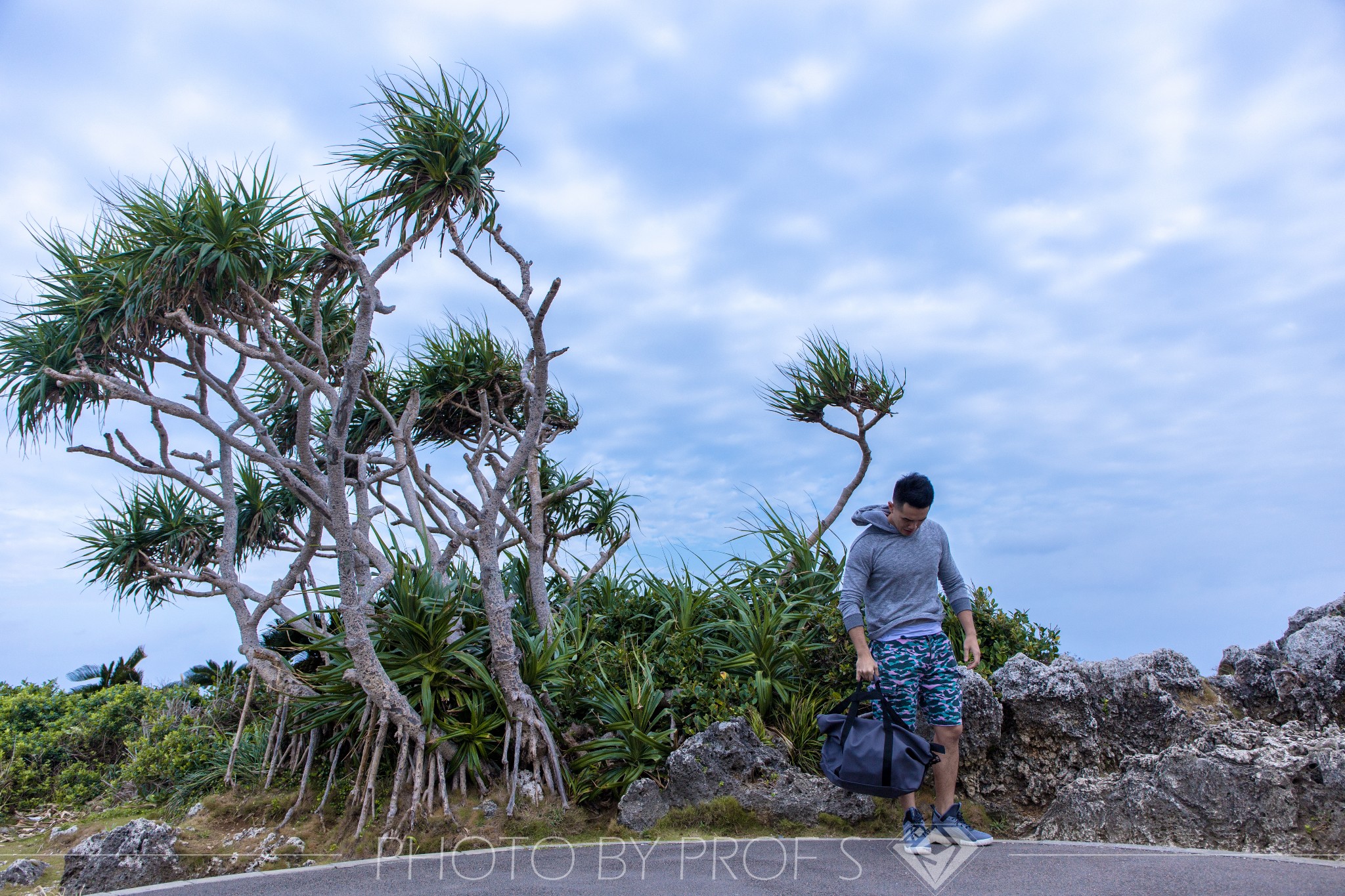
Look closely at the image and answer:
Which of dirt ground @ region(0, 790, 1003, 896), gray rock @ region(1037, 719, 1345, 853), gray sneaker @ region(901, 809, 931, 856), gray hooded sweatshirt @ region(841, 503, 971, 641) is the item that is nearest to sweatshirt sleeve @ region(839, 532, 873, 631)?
gray hooded sweatshirt @ region(841, 503, 971, 641)

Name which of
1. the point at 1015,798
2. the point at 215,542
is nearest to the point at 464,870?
the point at 1015,798

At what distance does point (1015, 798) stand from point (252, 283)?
22.5 ft

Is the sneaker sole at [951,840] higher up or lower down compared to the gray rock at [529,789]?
lower down

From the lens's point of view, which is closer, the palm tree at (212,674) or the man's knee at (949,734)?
the man's knee at (949,734)

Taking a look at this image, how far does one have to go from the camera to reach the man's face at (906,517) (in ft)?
14.8

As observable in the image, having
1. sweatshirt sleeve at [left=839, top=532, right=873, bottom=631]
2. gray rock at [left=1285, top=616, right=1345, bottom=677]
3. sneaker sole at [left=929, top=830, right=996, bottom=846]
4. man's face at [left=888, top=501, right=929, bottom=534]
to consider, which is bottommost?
sneaker sole at [left=929, top=830, right=996, bottom=846]

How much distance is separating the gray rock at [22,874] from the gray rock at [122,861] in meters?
0.82

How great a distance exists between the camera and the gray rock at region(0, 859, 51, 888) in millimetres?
5488

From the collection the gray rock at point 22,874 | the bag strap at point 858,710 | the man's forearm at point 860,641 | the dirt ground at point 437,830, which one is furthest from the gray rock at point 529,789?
the gray rock at point 22,874

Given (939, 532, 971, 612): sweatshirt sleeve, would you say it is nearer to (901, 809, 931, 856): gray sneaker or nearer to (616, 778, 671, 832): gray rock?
(901, 809, 931, 856): gray sneaker

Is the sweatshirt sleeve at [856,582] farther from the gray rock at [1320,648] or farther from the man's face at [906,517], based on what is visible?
the gray rock at [1320,648]

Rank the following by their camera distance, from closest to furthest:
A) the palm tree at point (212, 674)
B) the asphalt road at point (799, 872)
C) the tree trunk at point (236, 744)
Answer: the asphalt road at point (799, 872) < the tree trunk at point (236, 744) < the palm tree at point (212, 674)

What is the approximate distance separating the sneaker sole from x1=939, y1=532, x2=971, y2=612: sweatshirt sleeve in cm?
120

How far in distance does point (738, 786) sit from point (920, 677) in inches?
53.7
